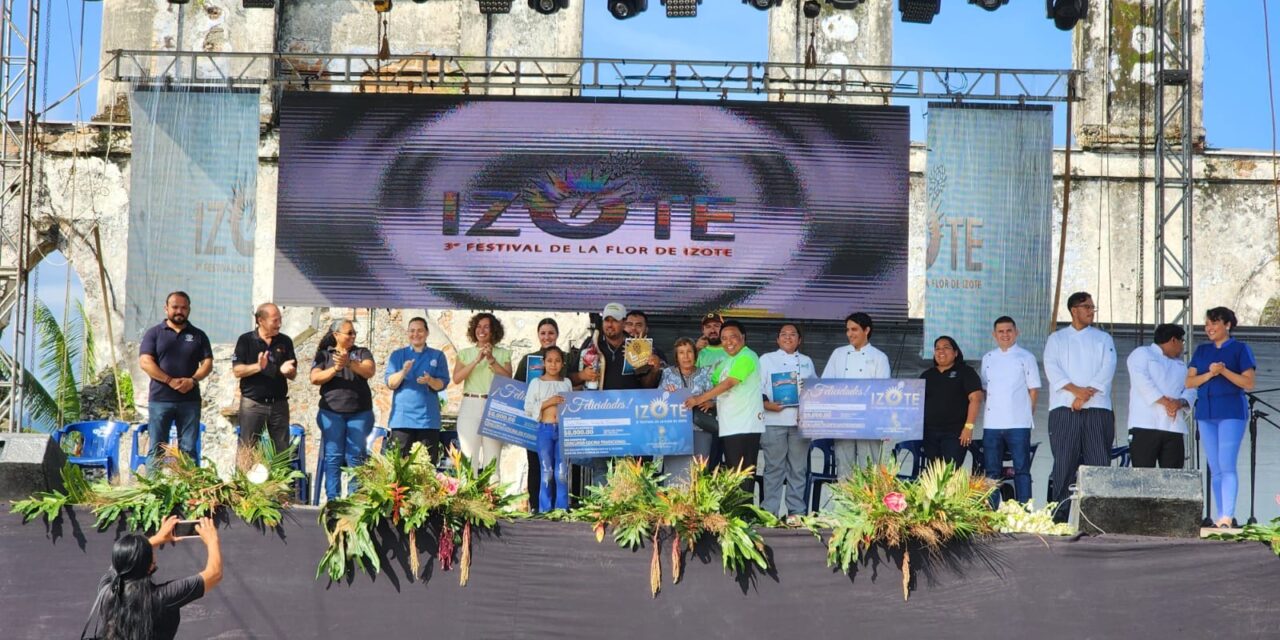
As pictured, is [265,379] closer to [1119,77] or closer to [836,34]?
[836,34]

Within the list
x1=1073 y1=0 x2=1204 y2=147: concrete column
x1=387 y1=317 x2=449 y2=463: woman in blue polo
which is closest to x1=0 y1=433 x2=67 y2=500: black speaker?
x1=387 y1=317 x2=449 y2=463: woman in blue polo

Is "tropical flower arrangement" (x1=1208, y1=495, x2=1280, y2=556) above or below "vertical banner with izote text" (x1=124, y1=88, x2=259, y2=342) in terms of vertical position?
below

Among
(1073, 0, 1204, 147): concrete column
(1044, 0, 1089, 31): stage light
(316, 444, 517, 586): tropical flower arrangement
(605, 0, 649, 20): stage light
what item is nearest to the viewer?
(316, 444, 517, 586): tropical flower arrangement

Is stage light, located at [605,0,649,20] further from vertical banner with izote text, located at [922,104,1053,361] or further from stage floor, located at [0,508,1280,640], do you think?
stage floor, located at [0,508,1280,640]

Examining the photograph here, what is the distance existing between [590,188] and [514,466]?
360cm

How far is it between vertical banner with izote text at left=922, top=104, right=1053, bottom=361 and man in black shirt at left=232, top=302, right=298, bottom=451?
5293mm

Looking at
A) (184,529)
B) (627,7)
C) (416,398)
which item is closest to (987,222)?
(627,7)

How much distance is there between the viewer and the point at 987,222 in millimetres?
12391

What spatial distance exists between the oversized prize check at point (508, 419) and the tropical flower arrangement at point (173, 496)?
2069 millimetres

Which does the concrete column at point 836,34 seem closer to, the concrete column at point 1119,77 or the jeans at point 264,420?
the concrete column at point 1119,77

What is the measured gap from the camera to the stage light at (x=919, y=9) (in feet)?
39.9

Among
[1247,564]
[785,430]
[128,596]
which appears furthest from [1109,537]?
[128,596]

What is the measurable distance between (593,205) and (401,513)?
5.64 m

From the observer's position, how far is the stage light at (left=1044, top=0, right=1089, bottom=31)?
11984mm
